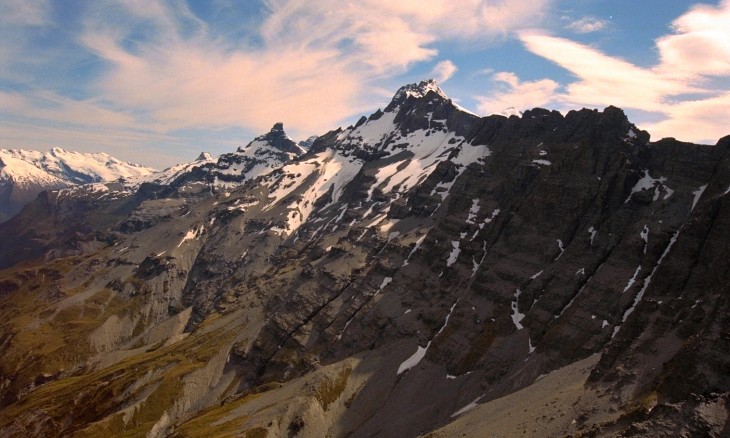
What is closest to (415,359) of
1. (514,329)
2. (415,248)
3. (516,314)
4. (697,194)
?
(514,329)

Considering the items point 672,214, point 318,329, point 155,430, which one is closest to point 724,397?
point 672,214

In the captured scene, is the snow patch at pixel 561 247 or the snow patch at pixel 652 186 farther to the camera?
the snow patch at pixel 561 247

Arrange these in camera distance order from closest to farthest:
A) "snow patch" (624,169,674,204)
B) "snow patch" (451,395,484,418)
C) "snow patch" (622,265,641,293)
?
"snow patch" (451,395,484,418), "snow patch" (622,265,641,293), "snow patch" (624,169,674,204)

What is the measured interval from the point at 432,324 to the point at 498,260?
94.9 feet

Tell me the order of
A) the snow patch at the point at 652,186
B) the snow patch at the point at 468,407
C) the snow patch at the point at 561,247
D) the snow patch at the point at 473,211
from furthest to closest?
1. the snow patch at the point at 473,211
2. the snow patch at the point at 561,247
3. the snow patch at the point at 652,186
4. the snow patch at the point at 468,407

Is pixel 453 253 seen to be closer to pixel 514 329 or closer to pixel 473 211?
pixel 473 211

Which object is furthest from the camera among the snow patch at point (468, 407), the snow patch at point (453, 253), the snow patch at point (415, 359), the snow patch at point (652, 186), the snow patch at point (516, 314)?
the snow patch at point (453, 253)

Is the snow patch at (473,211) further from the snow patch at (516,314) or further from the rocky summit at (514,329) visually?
the snow patch at (516,314)

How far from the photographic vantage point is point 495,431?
79.1m

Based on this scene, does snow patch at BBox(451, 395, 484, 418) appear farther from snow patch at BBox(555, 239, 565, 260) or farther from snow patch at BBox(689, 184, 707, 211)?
snow patch at BBox(689, 184, 707, 211)

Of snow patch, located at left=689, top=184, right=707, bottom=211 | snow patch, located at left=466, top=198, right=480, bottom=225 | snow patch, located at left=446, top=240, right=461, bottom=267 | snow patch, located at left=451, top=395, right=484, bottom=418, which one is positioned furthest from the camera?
snow patch, located at left=466, top=198, right=480, bottom=225

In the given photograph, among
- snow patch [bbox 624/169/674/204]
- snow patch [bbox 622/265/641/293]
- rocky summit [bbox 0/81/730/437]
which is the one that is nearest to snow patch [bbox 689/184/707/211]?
rocky summit [bbox 0/81/730/437]

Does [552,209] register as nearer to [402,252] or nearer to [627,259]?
[627,259]

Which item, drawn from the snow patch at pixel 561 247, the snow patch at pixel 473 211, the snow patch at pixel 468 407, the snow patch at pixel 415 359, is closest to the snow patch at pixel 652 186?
the snow patch at pixel 561 247
